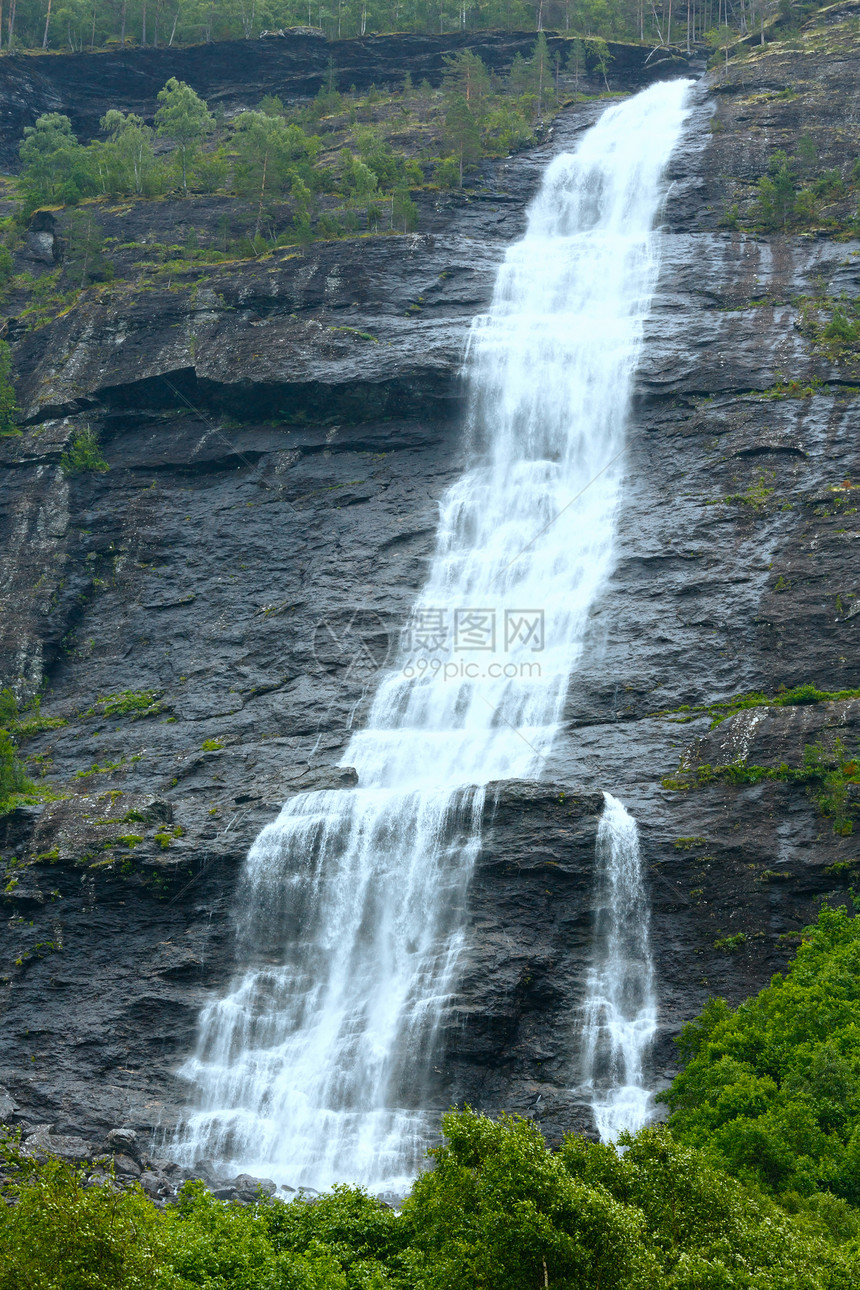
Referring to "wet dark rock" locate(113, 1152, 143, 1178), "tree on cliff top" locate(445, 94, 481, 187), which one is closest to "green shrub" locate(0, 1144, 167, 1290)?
"wet dark rock" locate(113, 1152, 143, 1178)

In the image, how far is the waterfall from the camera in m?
29.5

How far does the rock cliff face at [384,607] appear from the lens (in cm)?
3297

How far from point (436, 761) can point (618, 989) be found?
11.0 metres

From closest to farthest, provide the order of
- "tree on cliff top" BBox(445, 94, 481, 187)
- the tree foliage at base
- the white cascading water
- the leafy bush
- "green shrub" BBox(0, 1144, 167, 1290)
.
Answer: the tree foliage at base → "green shrub" BBox(0, 1144, 167, 1290) → the leafy bush → the white cascading water → "tree on cliff top" BBox(445, 94, 481, 187)

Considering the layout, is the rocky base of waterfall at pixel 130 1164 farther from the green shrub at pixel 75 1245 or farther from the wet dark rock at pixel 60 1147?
the green shrub at pixel 75 1245

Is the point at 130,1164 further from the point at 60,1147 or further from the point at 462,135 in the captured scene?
the point at 462,135

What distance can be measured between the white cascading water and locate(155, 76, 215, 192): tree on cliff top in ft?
88.6

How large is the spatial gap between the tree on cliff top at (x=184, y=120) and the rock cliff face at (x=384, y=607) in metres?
10.9

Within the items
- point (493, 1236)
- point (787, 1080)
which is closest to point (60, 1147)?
point (493, 1236)

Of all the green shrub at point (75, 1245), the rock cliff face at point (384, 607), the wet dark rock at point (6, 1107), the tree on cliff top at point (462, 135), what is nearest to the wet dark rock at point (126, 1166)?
the rock cliff face at point (384, 607)

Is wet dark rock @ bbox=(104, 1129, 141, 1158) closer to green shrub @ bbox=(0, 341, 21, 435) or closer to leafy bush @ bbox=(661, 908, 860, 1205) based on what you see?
leafy bush @ bbox=(661, 908, 860, 1205)

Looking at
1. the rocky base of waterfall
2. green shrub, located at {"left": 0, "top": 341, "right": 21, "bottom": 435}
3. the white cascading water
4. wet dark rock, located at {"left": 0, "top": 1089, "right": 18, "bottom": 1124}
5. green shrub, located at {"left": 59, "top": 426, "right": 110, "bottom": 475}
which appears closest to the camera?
the rocky base of waterfall

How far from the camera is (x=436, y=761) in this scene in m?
40.0

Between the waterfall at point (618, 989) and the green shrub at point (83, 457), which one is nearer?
the waterfall at point (618, 989)
